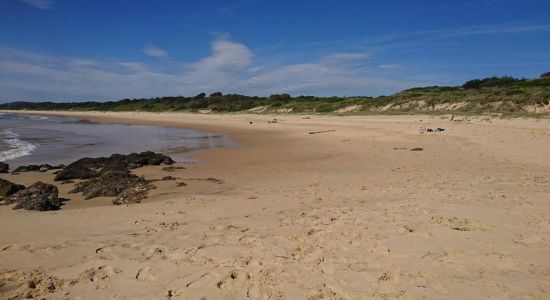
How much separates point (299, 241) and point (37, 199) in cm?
416

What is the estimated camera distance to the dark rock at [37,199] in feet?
20.2

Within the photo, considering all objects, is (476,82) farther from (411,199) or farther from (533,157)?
(411,199)

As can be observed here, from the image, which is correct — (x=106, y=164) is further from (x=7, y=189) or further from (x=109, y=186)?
(x=109, y=186)

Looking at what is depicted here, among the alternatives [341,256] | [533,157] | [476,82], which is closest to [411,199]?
[341,256]

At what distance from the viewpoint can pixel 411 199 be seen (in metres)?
6.45

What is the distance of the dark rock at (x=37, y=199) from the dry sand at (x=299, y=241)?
283 mm

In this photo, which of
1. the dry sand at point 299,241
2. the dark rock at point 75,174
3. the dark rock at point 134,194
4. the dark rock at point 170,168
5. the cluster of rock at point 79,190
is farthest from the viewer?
the dark rock at point 170,168

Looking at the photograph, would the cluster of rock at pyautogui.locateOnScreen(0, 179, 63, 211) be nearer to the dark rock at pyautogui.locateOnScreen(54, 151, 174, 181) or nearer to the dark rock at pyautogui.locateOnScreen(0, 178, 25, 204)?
the dark rock at pyautogui.locateOnScreen(0, 178, 25, 204)

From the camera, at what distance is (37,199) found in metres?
6.29

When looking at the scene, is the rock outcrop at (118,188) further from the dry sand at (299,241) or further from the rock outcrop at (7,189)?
the rock outcrop at (7,189)

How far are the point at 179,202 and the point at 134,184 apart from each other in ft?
5.28

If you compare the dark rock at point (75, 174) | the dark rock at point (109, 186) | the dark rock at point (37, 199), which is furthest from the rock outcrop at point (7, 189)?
the dark rock at point (75, 174)

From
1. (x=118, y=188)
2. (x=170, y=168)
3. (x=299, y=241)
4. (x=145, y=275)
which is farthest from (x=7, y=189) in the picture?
(x=299, y=241)

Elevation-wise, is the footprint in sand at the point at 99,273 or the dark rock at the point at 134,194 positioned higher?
the footprint in sand at the point at 99,273
